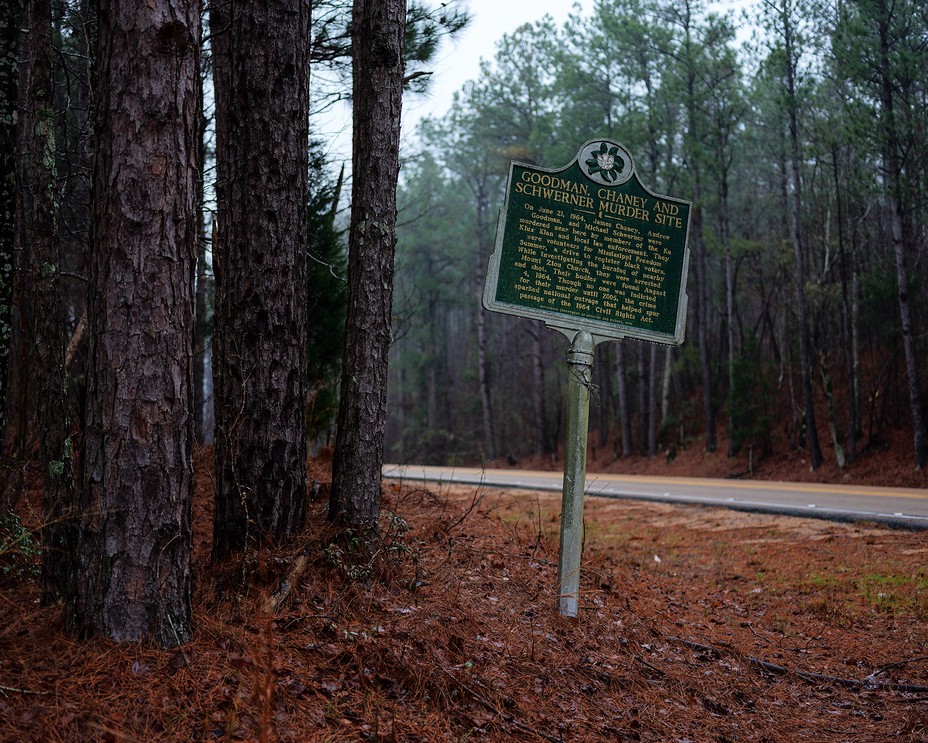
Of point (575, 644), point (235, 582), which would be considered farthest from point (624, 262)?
point (235, 582)

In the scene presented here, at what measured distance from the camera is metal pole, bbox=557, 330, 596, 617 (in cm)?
583

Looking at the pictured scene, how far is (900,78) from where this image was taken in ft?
62.1

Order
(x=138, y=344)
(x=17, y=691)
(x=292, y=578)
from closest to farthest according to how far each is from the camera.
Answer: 1. (x=17, y=691)
2. (x=138, y=344)
3. (x=292, y=578)

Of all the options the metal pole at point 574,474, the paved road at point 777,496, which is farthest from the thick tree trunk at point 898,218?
the metal pole at point 574,474

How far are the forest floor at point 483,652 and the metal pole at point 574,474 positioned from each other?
9.0 inches

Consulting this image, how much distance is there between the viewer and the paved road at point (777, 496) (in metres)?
10.3

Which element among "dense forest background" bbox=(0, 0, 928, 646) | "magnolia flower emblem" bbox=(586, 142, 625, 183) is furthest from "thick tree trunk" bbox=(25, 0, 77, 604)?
"magnolia flower emblem" bbox=(586, 142, 625, 183)

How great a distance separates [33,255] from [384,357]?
2.39 metres

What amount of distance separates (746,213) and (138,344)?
3142 cm

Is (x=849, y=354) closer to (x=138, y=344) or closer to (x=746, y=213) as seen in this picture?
(x=746, y=213)

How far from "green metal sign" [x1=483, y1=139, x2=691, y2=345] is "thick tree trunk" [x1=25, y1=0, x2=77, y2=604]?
2915 mm

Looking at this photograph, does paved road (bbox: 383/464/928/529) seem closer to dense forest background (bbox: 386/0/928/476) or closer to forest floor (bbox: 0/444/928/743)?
forest floor (bbox: 0/444/928/743)

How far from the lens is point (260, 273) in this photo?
5.20 m

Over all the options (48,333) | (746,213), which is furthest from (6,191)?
(746,213)
